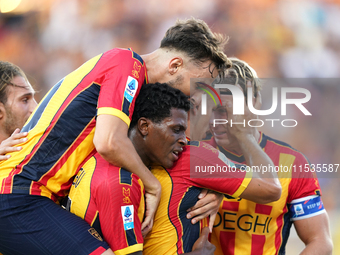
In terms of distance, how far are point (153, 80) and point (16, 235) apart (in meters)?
1.36

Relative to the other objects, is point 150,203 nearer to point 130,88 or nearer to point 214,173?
point 214,173

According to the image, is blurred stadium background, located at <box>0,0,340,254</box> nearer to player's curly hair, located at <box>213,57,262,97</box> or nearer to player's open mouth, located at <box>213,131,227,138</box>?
player's curly hair, located at <box>213,57,262,97</box>

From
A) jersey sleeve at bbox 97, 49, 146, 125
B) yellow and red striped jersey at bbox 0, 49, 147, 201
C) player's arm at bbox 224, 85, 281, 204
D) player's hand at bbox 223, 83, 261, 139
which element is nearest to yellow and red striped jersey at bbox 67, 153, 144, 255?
yellow and red striped jersey at bbox 0, 49, 147, 201

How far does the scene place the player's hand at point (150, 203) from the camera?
2.12 m

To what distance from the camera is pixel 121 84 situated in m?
2.22

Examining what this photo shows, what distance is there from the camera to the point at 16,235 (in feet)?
6.81

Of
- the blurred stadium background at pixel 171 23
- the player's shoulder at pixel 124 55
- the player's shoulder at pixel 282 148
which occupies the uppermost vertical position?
the blurred stadium background at pixel 171 23

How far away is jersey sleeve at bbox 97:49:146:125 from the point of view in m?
2.16

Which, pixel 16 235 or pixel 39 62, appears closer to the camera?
pixel 16 235

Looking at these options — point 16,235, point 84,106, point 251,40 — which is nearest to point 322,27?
point 251,40

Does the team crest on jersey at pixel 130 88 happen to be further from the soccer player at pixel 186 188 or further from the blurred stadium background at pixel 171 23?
the blurred stadium background at pixel 171 23

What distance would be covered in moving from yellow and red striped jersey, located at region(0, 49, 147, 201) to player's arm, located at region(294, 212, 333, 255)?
175 cm

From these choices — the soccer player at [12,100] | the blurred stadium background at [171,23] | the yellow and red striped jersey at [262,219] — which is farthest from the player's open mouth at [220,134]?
the blurred stadium background at [171,23]

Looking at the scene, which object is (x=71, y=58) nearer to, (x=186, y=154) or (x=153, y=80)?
(x=153, y=80)
